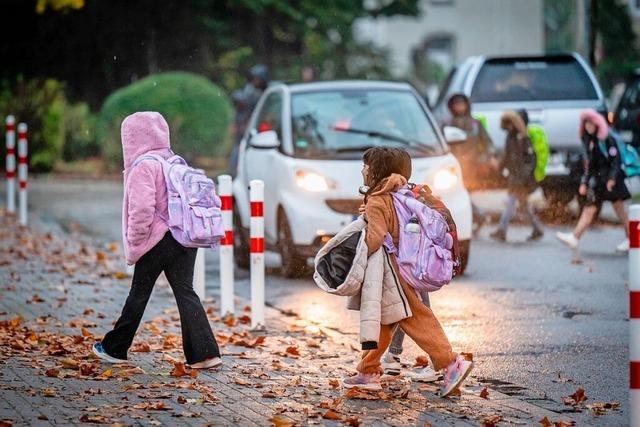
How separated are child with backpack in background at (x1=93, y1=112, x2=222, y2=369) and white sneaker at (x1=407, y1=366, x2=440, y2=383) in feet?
3.74

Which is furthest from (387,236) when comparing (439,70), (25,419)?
(439,70)

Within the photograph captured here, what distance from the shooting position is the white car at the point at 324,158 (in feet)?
45.2

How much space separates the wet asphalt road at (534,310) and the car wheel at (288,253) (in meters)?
0.15

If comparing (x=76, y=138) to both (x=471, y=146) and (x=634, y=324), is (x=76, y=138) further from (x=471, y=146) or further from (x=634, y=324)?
(x=634, y=324)

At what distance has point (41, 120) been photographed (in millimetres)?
28719

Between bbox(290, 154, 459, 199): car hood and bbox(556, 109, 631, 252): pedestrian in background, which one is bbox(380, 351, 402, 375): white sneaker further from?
bbox(556, 109, 631, 252): pedestrian in background

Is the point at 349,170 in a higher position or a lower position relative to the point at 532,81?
lower

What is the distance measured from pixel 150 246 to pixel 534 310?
155 inches

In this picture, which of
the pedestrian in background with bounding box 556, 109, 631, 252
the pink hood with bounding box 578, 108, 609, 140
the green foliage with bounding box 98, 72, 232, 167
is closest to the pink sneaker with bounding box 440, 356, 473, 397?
the pedestrian in background with bounding box 556, 109, 631, 252

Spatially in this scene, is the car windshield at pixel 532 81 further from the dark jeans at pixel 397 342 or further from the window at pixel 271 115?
the dark jeans at pixel 397 342

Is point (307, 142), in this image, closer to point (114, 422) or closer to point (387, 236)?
point (387, 236)

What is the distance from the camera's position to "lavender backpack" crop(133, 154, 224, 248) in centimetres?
873

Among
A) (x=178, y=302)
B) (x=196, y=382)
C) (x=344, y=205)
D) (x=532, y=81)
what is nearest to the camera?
(x=196, y=382)

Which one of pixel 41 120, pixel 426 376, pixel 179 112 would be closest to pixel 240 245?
pixel 426 376
